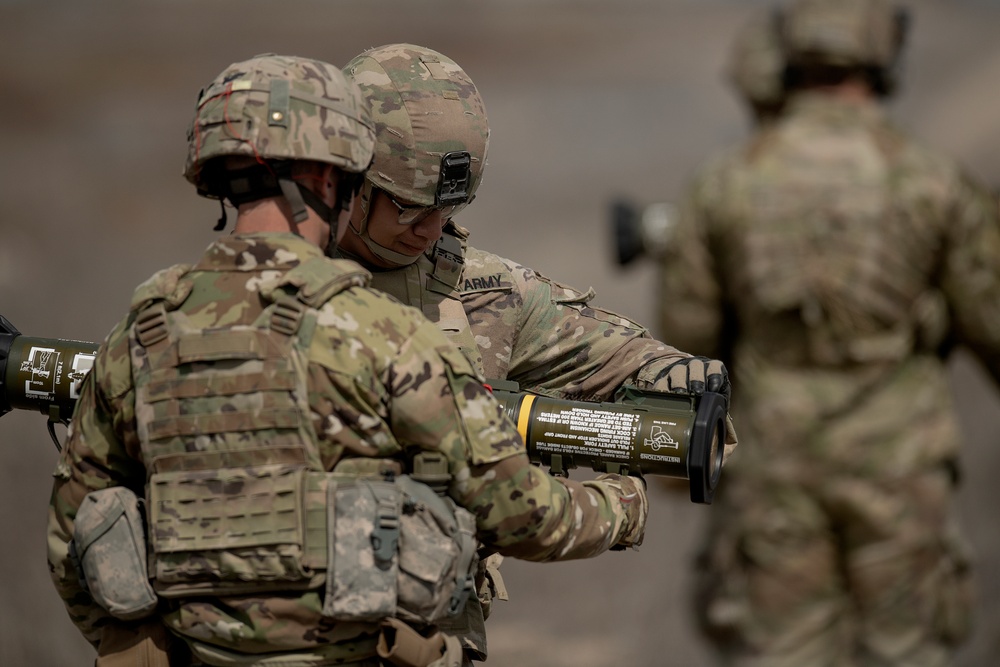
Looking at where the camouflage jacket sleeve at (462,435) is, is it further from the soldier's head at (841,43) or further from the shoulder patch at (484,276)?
the soldier's head at (841,43)

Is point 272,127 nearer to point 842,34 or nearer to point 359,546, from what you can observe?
point 359,546

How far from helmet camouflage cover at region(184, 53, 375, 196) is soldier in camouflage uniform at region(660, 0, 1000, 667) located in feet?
8.54

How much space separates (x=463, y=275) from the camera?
14.7 feet

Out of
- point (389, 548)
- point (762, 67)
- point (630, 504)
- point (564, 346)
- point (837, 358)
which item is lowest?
point (389, 548)

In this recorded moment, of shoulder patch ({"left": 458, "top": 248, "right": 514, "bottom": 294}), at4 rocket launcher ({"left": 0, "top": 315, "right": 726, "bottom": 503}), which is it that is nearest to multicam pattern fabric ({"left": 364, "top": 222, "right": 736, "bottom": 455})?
shoulder patch ({"left": 458, "top": 248, "right": 514, "bottom": 294})

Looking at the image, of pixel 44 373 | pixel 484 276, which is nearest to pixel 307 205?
pixel 44 373

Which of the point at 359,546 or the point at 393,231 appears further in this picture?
the point at 393,231

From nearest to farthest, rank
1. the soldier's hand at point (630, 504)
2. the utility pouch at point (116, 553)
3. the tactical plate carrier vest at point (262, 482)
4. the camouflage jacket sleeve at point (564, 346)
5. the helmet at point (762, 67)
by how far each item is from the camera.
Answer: the tactical plate carrier vest at point (262, 482) → the utility pouch at point (116, 553) → the soldier's hand at point (630, 504) → the camouflage jacket sleeve at point (564, 346) → the helmet at point (762, 67)

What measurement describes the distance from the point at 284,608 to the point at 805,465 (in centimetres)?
310

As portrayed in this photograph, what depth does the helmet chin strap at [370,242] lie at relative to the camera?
4.23 meters

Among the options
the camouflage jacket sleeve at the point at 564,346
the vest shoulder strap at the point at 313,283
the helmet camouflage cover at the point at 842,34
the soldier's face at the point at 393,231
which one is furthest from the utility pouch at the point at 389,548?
the helmet camouflage cover at the point at 842,34

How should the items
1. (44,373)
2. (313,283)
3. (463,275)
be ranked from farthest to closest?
(463,275) → (44,373) → (313,283)

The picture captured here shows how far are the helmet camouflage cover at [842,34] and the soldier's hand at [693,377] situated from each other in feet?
6.40

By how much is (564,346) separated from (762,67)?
2322 millimetres
